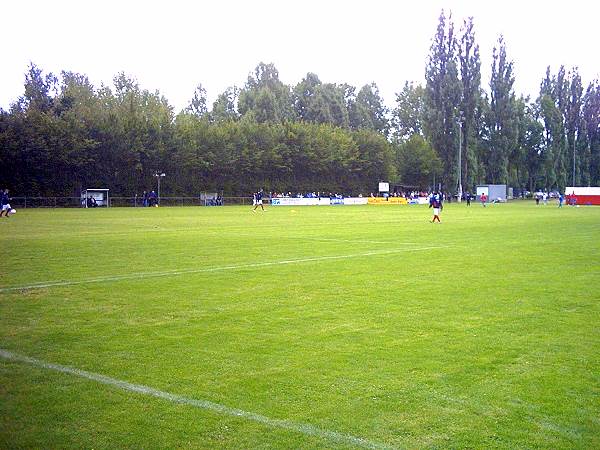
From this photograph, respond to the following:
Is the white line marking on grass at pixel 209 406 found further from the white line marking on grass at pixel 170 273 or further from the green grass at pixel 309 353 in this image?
the white line marking on grass at pixel 170 273

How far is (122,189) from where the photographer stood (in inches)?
2926

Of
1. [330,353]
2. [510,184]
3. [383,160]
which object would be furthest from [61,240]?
[510,184]

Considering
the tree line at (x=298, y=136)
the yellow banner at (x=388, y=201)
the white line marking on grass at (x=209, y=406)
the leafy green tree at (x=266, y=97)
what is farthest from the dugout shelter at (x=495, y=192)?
the white line marking on grass at (x=209, y=406)

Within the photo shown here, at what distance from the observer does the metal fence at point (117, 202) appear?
6412 cm

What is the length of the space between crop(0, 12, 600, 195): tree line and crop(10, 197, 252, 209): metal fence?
179 cm

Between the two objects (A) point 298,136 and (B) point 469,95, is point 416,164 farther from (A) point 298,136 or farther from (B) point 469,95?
(A) point 298,136

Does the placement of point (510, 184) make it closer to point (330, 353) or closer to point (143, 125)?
point (143, 125)

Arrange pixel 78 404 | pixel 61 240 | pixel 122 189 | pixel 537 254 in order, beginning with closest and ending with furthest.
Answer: pixel 78 404
pixel 537 254
pixel 61 240
pixel 122 189

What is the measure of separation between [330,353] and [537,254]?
507 inches

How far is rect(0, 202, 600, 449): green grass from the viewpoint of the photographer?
5.27m

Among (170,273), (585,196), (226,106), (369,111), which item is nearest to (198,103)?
(226,106)

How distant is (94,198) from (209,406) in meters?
65.9

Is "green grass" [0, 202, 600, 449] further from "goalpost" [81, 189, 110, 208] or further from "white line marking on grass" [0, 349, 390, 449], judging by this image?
"goalpost" [81, 189, 110, 208]

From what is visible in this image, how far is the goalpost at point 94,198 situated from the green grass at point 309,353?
176 ft
